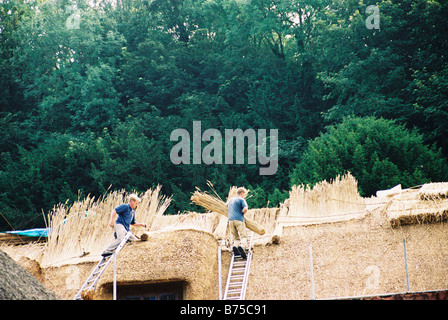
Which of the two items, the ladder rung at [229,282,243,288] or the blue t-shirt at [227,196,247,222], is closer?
the ladder rung at [229,282,243,288]

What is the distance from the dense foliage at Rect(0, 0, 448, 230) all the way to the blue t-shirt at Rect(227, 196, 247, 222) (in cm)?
1197

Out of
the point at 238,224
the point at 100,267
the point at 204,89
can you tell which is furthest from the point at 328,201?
the point at 204,89

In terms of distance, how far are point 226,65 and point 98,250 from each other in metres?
22.2

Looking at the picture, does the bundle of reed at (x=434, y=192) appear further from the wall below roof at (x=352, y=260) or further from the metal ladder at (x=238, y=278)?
the metal ladder at (x=238, y=278)

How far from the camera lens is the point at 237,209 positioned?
9273 millimetres

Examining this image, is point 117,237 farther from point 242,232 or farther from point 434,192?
point 434,192

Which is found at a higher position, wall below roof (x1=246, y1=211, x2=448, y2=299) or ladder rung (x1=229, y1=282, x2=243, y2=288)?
wall below roof (x1=246, y1=211, x2=448, y2=299)

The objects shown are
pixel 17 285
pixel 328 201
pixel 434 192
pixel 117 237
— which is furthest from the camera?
pixel 328 201

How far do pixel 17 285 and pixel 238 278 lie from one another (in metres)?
3.25

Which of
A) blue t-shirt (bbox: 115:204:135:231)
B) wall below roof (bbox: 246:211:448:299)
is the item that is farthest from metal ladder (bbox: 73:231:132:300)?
wall below roof (bbox: 246:211:448:299)

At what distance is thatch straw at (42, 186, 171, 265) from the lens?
398 inches

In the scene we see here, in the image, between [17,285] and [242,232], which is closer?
[17,285]

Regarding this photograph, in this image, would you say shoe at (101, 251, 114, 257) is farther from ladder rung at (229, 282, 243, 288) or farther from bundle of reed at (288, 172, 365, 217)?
bundle of reed at (288, 172, 365, 217)
